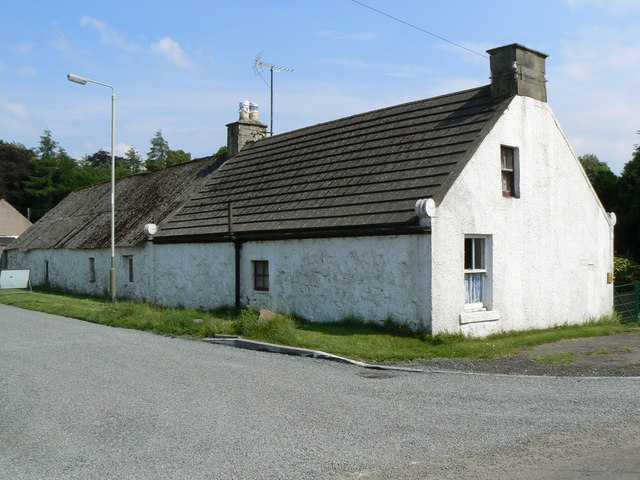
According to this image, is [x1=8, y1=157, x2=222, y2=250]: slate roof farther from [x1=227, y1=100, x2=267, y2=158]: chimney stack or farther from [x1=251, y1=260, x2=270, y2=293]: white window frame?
[x1=251, y1=260, x2=270, y2=293]: white window frame

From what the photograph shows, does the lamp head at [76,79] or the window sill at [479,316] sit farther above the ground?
the lamp head at [76,79]

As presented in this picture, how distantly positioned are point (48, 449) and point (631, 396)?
730cm

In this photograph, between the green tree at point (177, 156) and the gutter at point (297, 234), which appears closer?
the gutter at point (297, 234)

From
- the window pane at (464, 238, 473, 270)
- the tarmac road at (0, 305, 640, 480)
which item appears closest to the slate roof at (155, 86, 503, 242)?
the window pane at (464, 238, 473, 270)

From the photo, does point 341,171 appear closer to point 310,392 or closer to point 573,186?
point 573,186

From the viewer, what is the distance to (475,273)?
15.4 metres

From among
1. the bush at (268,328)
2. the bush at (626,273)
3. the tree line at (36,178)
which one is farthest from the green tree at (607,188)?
the tree line at (36,178)

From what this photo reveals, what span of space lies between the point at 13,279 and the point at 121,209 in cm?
643

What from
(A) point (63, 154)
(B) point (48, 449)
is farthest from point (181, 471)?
(A) point (63, 154)

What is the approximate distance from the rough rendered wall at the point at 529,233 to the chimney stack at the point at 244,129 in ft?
43.4

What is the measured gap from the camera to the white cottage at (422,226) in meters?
14.7

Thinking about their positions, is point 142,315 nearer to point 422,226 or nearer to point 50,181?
point 422,226

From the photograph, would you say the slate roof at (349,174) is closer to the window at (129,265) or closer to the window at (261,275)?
the window at (261,275)

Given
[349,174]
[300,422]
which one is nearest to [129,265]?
[349,174]
